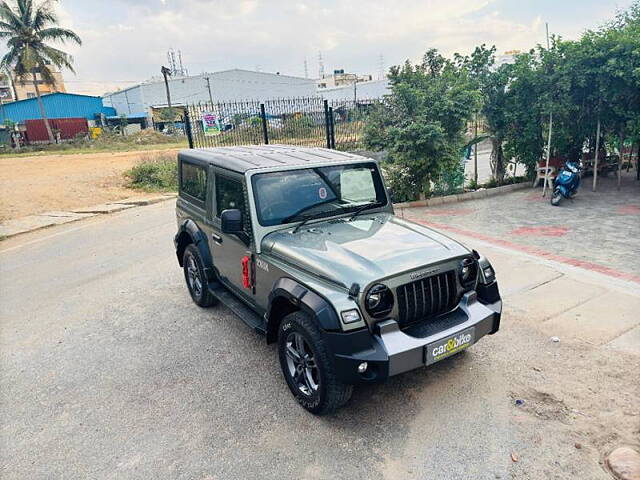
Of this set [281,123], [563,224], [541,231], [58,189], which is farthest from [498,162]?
[58,189]

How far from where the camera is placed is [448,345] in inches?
121

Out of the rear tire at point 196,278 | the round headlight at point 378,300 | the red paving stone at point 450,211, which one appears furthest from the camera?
the red paving stone at point 450,211

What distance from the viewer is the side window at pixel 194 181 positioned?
189 inches

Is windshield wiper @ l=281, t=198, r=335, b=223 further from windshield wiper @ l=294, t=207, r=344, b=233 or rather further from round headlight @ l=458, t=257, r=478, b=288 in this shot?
round headlight @ l=458, t=257, r=478, b=288

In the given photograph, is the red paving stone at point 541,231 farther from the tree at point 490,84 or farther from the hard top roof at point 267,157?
the hard top roof at point 267,157

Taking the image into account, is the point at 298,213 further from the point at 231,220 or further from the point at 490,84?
the point at 490,84

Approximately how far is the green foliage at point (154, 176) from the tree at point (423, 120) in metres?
7.89

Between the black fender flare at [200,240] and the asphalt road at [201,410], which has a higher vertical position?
the black fender flare at [200,240]

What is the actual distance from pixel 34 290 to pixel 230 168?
417 cm

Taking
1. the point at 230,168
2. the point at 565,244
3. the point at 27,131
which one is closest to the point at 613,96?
the point at 565,244

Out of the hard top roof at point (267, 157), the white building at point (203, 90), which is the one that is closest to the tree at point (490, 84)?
the hard top roof at point (267, 157)

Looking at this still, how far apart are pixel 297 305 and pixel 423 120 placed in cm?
669

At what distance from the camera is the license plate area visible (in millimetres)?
2982

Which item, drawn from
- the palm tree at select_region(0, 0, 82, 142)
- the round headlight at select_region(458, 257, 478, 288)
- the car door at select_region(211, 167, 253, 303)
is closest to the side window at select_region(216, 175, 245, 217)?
the car door at select_region(211, 167, 253, 303)
